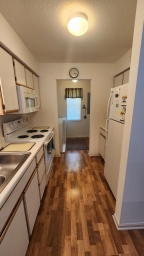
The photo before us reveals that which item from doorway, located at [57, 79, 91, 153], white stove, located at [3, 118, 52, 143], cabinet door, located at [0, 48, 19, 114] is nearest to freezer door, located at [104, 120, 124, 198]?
white stove, located at [3, 118, 52, 143]

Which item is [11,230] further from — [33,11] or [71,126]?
[71,126]

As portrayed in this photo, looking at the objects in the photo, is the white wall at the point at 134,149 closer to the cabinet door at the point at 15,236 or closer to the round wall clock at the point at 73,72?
the cabinet door at the point at 15,236

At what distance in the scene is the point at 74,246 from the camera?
1172mm

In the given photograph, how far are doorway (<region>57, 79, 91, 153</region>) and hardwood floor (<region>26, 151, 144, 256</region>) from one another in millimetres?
2278

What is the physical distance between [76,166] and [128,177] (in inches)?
64.2

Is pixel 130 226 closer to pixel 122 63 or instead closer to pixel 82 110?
pixel 122 63

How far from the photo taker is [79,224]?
1391 millimetres

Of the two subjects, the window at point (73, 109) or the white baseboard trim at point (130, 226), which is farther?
the window at point (73, 109)

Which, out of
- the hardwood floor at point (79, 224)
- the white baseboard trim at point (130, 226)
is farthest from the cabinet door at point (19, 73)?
the white baseboard trim at point (130, 226)

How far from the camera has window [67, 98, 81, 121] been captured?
4.63m

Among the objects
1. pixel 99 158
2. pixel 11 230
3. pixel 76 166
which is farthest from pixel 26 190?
pixel 99 158

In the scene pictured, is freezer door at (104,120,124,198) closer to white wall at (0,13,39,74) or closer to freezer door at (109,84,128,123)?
freezer door at (109,84,128,123)

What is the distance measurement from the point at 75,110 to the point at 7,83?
351cm

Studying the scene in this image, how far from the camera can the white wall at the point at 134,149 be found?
905 millimetres
